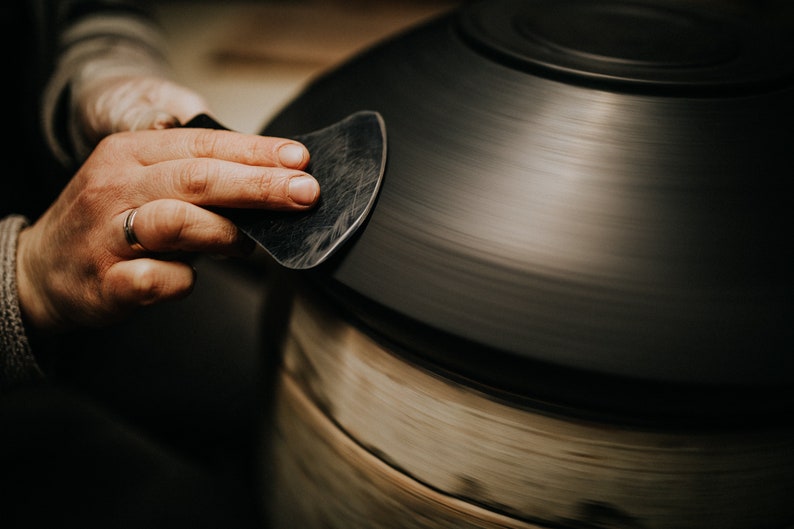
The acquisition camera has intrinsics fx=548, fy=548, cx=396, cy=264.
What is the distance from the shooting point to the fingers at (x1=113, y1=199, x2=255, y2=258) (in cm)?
37

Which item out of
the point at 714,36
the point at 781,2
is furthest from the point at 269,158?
Answer: the point at 781,2

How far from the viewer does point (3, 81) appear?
755 mm

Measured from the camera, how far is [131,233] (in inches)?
15.1

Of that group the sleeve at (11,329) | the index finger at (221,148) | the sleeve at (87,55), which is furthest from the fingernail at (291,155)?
the sleeve at (87,55)

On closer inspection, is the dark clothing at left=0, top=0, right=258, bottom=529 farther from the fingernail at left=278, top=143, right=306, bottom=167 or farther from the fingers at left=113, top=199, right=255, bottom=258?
the fingernail at left=278, top=143, right=306, bottom=167

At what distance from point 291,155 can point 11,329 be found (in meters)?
0.28

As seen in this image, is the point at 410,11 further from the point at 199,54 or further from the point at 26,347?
the point at 26,347

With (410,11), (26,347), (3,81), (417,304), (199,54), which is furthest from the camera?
(410,11)

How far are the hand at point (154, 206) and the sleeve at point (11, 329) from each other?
3 cm

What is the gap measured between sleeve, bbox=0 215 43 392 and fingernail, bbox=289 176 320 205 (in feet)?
0.87

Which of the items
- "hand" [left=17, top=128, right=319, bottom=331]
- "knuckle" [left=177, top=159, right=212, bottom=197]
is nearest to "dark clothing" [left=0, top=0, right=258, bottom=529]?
"hand" [left=17, top=128, right=319, bottom=331]

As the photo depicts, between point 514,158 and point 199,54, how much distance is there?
4.34ft

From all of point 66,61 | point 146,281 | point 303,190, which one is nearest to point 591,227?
point 303,190

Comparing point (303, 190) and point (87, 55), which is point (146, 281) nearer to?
point (303, 190)
